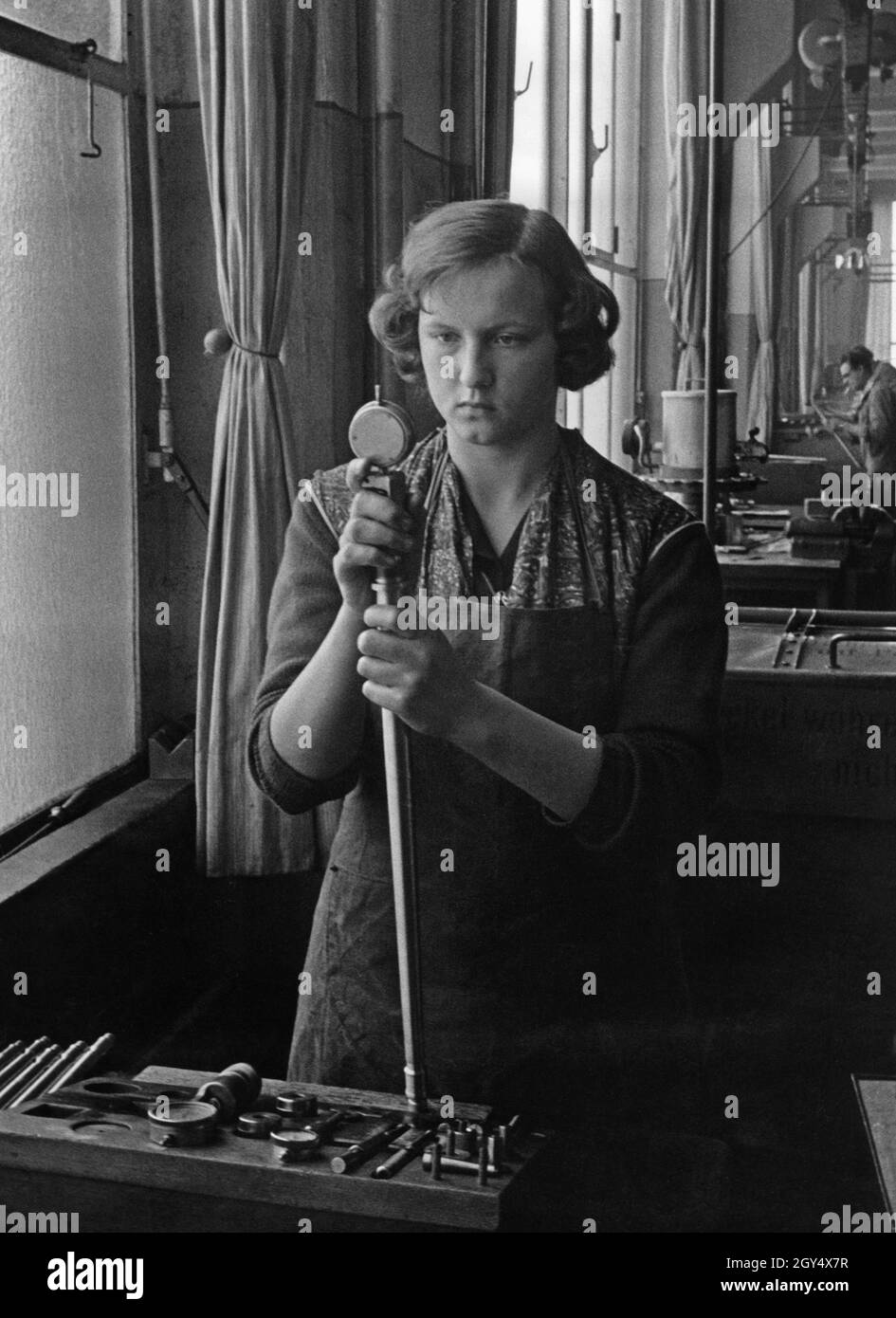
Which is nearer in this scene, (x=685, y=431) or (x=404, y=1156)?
(x=404, y=1156)

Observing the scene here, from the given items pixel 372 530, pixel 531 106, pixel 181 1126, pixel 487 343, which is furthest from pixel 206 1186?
pixel 531 106

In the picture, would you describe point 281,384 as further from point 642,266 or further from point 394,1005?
point 642,266

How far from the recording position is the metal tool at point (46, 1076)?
1.28 metres

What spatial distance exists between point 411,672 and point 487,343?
0.30 meters

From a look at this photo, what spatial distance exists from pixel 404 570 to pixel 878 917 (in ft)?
4.32

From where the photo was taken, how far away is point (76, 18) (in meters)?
2.29

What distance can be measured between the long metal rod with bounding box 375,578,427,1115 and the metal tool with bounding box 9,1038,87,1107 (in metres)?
0.29

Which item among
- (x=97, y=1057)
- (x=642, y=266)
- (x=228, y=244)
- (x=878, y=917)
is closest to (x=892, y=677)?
(x=878, y=917)
